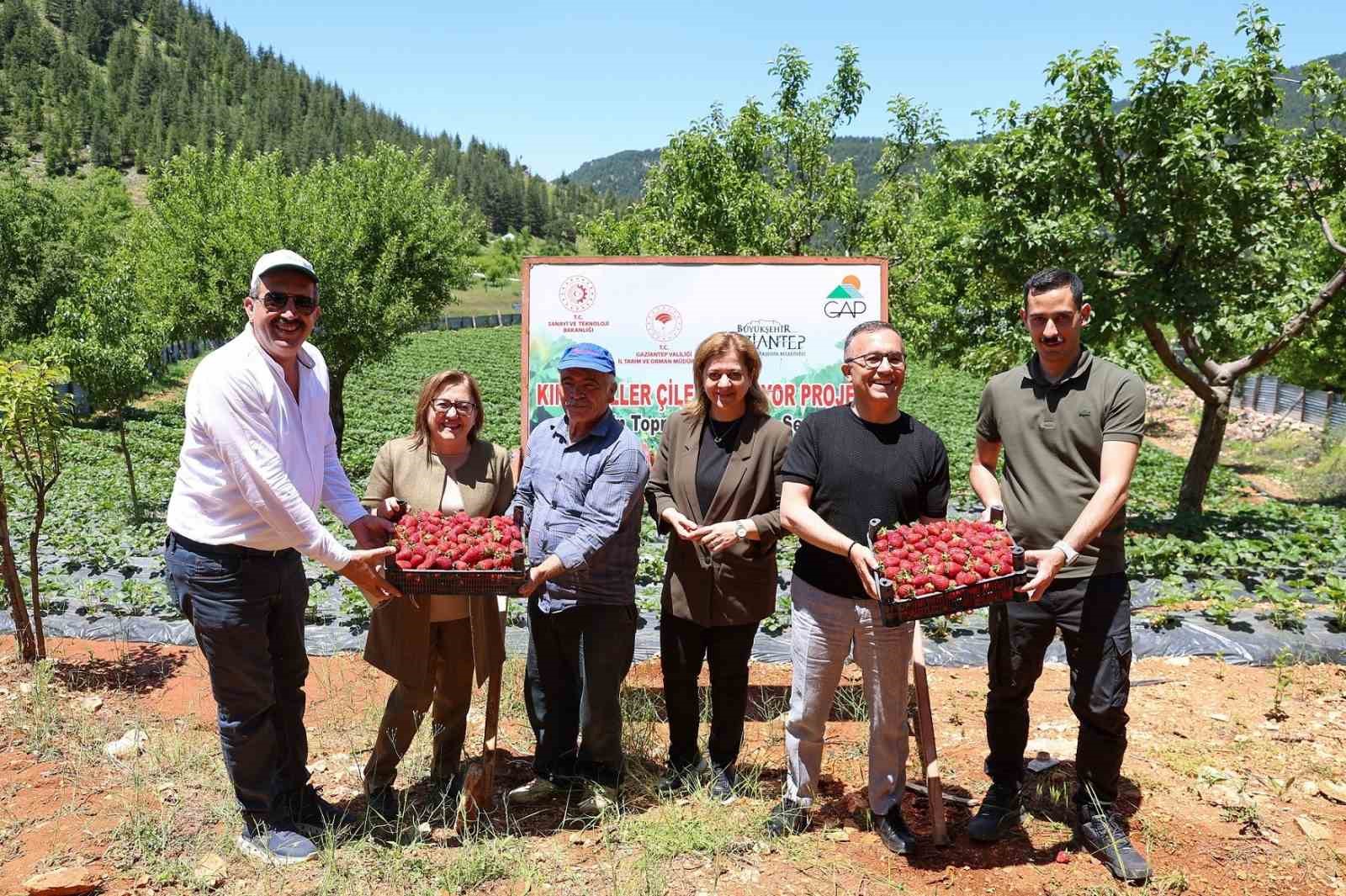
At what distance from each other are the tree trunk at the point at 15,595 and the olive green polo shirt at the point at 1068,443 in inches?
218

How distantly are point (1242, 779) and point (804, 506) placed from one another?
2590mm

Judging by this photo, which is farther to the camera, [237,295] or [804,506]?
[237,295]

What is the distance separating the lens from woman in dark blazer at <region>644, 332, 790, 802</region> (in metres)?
3.90

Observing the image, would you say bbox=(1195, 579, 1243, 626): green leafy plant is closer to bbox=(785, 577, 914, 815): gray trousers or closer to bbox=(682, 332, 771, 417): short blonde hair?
bbox=(785, 577, 914, 815): gray trousers

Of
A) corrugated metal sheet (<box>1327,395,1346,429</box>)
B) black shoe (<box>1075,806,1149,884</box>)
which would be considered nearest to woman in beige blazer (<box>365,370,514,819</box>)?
black shoe (<box>1075,806,1149,884</box>)

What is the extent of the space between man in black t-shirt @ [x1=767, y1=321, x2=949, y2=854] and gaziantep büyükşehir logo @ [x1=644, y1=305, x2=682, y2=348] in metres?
2.21

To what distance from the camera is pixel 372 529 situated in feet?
12.4

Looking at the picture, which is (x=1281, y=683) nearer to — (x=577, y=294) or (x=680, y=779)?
(x=680, y=779)

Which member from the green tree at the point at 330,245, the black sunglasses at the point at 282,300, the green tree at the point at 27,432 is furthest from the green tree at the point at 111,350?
the black sunglasses at the point at 282,300

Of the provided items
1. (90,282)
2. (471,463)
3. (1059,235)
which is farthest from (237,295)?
(471,463)

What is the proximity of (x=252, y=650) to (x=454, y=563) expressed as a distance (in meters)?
0.84

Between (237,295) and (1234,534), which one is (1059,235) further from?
(237,295)

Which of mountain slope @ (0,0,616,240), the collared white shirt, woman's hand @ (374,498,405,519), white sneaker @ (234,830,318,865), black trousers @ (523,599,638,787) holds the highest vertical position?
mountain slope @ (0,0,616,240)

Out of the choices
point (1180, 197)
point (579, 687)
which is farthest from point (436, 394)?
point (1180, 197)
